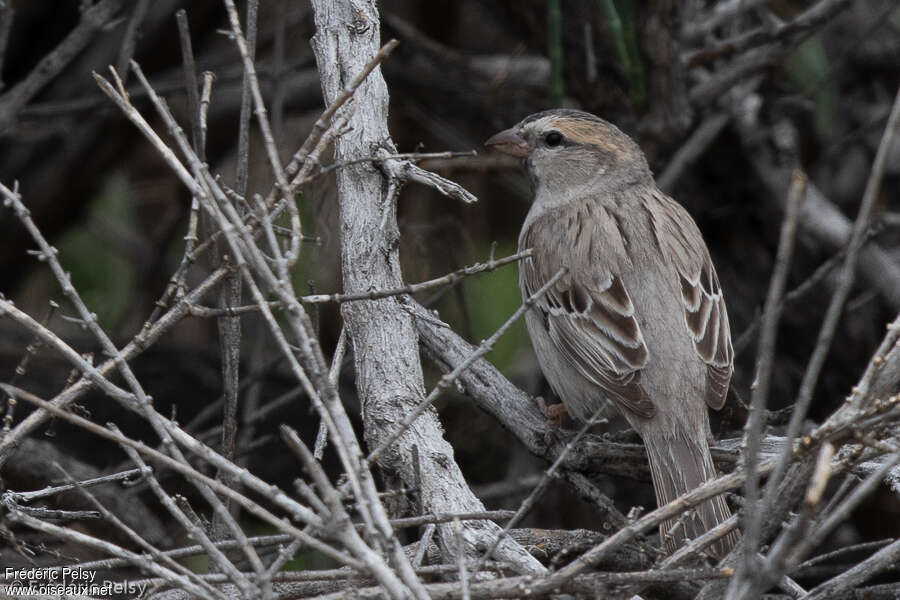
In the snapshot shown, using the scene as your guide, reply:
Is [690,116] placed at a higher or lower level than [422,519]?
higher

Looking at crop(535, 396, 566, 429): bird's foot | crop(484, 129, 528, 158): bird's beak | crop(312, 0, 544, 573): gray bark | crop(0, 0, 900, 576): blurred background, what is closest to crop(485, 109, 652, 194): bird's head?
crop(484, 129, 528, 158): bird's beak

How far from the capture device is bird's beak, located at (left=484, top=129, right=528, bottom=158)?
482 cm

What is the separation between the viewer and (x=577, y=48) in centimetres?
545

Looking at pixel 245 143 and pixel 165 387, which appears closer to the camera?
pixel 245 143

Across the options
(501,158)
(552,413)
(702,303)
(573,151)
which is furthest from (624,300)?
(501,158)

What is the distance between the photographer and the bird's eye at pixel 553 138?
486cm

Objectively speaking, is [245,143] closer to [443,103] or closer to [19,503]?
[19,503]

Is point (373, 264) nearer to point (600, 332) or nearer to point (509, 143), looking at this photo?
point (600, 332)

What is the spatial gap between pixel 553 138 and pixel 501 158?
877mm

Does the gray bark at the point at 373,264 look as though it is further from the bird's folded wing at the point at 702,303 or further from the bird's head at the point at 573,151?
the bird's head at the point at 573,151

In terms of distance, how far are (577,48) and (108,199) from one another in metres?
3.23

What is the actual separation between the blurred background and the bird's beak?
269 millimetres

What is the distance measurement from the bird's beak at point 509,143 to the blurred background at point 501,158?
269mm

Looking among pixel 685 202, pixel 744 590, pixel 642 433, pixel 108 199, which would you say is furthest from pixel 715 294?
pixel 108 199
